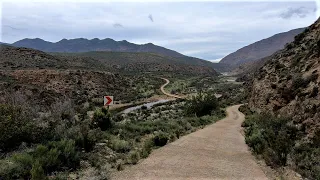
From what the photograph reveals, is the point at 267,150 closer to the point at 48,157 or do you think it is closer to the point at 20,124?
the point at 48,157

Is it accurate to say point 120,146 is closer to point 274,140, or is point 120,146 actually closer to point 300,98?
point 274,140

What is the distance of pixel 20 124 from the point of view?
1198cm

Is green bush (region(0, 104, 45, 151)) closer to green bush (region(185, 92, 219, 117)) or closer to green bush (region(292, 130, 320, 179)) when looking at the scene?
green bush (region(292, 130, 320, 179))

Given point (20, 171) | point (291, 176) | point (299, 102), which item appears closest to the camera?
point (20, 171)

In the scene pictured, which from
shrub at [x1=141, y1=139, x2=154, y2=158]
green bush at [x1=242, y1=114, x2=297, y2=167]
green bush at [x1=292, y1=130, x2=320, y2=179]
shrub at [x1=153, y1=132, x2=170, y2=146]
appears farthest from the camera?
shrub at [x1=153, y1=132, x2=170, y2=146]

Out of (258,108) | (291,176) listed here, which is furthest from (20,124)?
(258,108)

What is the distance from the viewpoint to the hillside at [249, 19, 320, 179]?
12.1 metres

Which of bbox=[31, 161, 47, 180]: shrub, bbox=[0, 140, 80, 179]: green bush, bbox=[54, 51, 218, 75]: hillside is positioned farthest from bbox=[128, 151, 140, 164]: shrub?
bbox=[54, 51, 218, 75]: hillside

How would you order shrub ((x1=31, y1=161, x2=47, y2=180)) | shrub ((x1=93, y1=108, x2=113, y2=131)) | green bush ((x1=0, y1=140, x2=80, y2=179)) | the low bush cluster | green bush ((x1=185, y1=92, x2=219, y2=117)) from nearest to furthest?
shrub ((x1=31, y1=161, x2=47, y2=180)) < green bush ((x1=0, y1=140, x2=80, y2=179)) < the low bush cluster < shrub ((x1=93, y1=108, x2=113, y2=131)) < green bush ((x1=185, y1=92, x2=219, y2=117))

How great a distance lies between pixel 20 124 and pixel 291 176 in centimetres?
986

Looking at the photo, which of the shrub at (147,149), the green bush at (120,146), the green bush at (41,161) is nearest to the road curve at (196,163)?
the shrub at (147,149)


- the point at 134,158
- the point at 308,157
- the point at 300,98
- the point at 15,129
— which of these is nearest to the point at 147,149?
the point at 134,158

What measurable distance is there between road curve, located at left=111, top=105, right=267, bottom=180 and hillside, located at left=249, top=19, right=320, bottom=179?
1840mm

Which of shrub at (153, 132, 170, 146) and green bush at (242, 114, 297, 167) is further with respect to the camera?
shrub at (153, 132, 170, 146)
